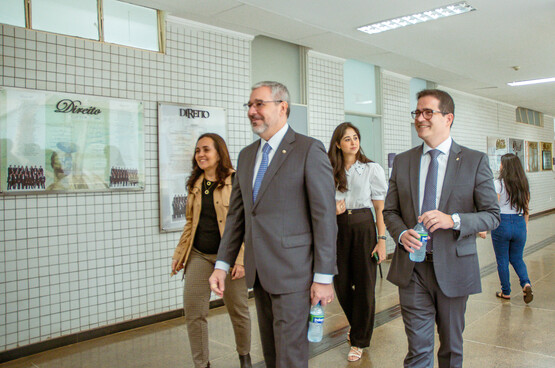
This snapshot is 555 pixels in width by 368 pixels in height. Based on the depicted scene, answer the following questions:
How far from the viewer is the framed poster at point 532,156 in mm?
12588

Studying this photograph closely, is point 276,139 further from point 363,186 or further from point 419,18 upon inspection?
point 419,18

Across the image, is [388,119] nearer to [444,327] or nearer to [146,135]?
[146,135]

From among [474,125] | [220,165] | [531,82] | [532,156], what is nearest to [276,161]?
[220,165]

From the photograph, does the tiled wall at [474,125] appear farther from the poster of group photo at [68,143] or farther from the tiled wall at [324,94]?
the poster of group photo at [68,143]

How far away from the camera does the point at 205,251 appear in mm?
2893

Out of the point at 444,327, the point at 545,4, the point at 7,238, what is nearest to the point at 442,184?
the point at 444,327

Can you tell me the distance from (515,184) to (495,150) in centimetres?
713

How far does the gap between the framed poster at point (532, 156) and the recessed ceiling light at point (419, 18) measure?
9.22 meters

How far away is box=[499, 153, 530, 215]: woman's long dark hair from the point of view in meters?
4.36

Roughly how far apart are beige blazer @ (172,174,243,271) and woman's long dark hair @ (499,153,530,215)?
2.99 metres

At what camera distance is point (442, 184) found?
215 cm

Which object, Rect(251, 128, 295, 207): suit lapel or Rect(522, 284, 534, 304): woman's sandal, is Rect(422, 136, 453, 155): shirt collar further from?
Rect(522, 284, 534, 304): woman's sandal

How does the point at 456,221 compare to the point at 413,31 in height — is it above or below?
below

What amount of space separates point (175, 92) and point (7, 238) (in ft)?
6.35
